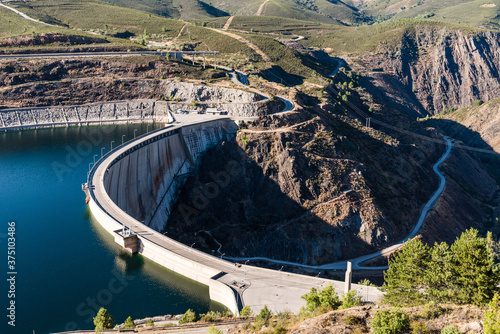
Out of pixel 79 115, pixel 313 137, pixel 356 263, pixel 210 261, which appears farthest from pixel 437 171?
pixel 79 115

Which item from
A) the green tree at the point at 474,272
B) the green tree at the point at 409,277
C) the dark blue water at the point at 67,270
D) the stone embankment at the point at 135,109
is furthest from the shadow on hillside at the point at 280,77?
the green tree at the point at 474,272

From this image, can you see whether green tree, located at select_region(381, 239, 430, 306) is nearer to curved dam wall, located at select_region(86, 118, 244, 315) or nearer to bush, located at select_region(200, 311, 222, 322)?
curved dam wall, located at select_region(86, 118, 244, 315)

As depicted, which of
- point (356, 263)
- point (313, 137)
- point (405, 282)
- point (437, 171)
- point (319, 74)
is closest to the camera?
point (405, 282)

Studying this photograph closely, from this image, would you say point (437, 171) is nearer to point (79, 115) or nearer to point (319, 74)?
point (319, 74)

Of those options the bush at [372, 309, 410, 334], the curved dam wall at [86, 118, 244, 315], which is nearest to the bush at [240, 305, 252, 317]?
the curved dam wall at [86, 118, 244, 315]

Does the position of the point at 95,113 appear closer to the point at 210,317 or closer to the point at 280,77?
the point at 280,77

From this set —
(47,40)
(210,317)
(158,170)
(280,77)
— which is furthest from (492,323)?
(47,40)
